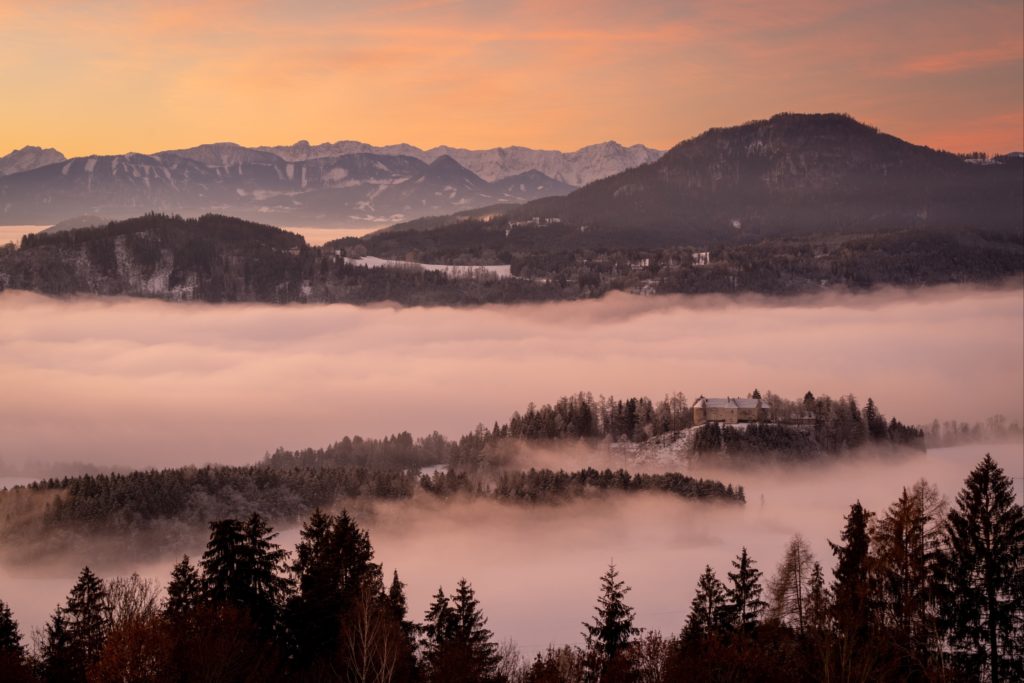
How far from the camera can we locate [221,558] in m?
68.6

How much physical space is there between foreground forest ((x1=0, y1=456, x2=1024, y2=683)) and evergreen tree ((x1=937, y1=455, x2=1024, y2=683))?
0.23 ft

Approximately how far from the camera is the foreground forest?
54875 millimetres

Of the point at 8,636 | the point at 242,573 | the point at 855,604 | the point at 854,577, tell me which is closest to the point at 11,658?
the point at 242,573

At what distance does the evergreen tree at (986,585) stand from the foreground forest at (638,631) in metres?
0.07

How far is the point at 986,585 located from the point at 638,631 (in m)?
27.7

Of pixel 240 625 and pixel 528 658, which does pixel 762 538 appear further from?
pixel 240 625

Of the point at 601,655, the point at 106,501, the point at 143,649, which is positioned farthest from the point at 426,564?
the point at 143,649

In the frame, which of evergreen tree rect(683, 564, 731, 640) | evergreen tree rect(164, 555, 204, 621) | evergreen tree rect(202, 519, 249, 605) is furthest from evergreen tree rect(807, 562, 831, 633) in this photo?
evergreen tree rect(164, 555, 204, 621)

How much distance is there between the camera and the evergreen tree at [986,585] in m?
54.7

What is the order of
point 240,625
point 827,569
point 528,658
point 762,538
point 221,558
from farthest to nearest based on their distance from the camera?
1. point 762,538
2. point 827,569
3. point 528,658
4. point 221,558
5. point 240,625

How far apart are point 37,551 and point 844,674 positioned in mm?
157754

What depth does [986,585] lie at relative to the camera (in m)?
55.2

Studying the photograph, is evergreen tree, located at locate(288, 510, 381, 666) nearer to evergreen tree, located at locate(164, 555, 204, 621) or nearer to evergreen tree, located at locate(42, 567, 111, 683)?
evergreen tree, located at locate(164, 555, 204, 621)

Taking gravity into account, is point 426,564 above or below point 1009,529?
below
